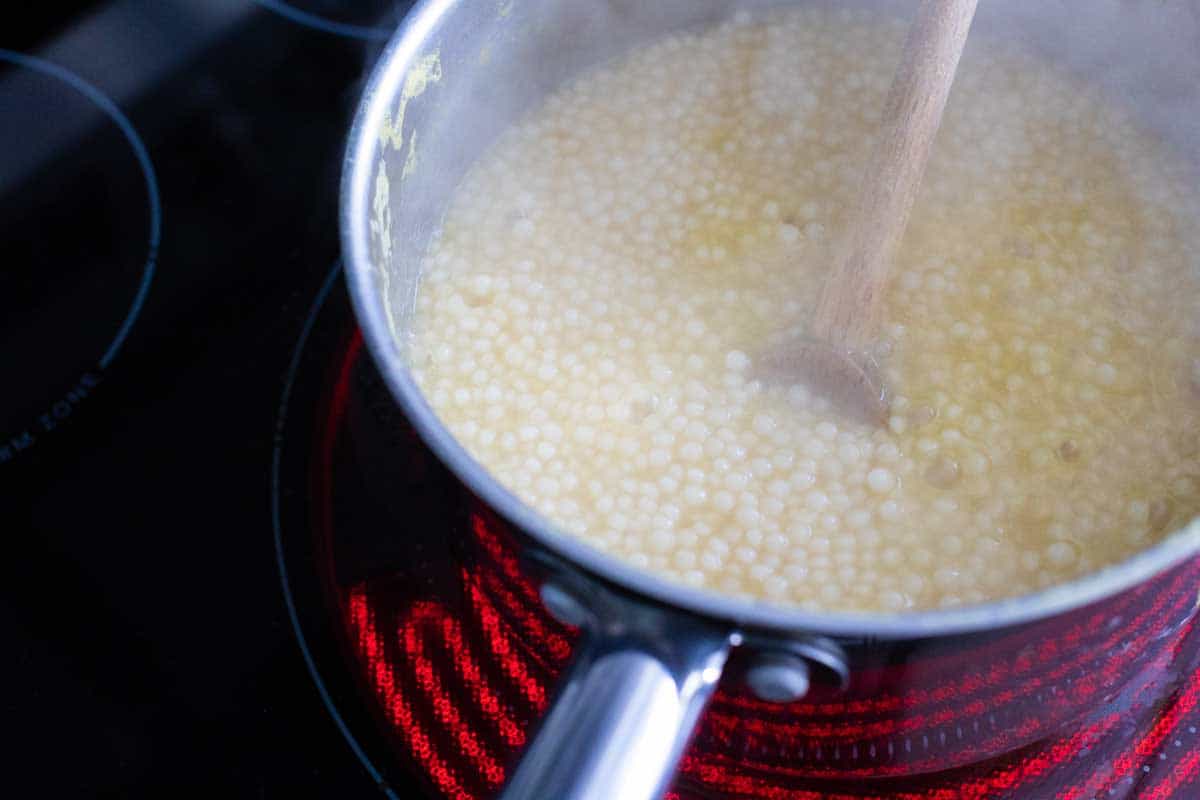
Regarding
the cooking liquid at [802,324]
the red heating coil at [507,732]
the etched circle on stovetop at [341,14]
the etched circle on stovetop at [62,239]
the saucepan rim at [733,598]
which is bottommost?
the red heating coil at [507,732]

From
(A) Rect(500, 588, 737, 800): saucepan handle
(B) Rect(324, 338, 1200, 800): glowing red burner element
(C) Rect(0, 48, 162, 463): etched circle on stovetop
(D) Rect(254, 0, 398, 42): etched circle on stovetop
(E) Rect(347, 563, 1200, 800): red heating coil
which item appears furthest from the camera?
(D) Rect(254, 0, 398, 42): etched circle on stovetop

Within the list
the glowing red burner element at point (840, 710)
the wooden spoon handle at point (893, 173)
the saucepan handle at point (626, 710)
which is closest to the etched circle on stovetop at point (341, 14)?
the glowing red burner element at point (840, 710)

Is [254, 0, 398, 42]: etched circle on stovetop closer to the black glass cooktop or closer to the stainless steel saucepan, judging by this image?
the black glass cooktop

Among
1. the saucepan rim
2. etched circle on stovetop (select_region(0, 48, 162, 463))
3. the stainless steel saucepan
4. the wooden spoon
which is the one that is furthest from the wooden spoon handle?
etched circle on stovetop (select_region(0, 48, 162, 463))

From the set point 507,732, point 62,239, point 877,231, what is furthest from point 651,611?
point 62,239

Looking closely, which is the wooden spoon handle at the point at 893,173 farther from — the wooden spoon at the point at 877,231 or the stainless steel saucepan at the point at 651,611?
the stainless steel saucepan at the point at 651,611

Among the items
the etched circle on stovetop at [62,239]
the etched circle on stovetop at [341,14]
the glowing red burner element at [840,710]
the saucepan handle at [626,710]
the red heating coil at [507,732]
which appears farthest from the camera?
the etched circle on stovetop at [341,14]
